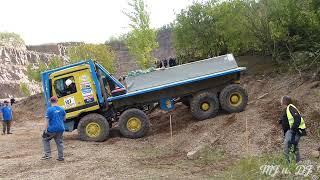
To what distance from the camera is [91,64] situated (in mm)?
14266

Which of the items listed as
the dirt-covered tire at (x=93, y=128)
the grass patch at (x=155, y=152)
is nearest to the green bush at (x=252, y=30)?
the grass patch at (x=155, y=152)

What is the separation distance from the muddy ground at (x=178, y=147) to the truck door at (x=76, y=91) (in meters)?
1.17

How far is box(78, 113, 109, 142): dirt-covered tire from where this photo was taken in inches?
564

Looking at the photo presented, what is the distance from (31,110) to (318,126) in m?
28.4

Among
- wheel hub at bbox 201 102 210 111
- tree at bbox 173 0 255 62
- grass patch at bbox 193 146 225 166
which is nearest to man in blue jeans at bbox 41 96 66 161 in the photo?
grass patch at bbox 193 146 225 166

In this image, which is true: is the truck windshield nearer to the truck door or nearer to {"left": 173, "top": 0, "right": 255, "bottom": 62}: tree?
the truck door

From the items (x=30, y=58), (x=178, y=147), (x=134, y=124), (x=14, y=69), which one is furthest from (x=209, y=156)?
(x=30, y=58)

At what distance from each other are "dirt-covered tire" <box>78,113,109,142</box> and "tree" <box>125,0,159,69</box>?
14.3 meters

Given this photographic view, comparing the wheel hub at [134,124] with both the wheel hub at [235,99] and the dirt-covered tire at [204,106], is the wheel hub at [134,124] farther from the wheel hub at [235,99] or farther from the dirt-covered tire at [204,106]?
the wheel hub at [235,99]

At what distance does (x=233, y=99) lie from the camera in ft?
47.9

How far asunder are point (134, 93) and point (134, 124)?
40.1 inches

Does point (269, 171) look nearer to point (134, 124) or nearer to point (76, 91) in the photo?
point (134, 124)

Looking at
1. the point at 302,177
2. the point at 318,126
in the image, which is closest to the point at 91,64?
the point at 318,126

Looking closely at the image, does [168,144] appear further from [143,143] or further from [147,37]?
[147,37]
